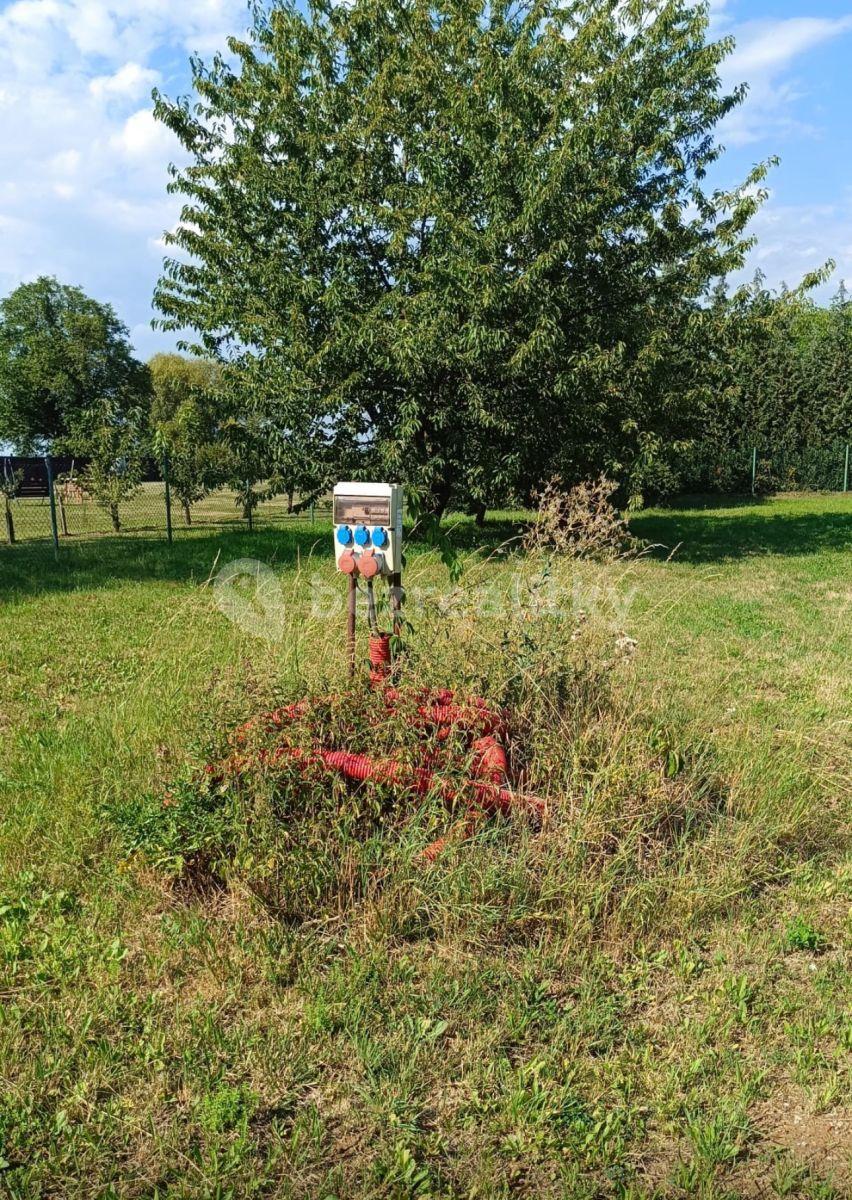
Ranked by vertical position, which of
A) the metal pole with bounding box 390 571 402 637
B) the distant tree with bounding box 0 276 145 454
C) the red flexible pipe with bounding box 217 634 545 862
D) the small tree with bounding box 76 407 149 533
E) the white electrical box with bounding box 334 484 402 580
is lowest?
the red flexible pipe with bounding box 217 634 545 862

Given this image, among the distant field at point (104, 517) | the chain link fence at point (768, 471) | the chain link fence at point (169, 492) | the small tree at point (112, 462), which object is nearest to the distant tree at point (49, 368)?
the chain link fence at point (169, 492)

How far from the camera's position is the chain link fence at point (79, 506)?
51.5ft

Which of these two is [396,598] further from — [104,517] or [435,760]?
[104,517]

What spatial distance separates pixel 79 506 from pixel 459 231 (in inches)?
455

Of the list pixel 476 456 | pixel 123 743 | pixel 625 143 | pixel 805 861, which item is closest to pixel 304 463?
pixel 476 456

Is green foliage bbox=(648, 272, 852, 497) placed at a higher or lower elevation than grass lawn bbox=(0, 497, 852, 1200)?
higher

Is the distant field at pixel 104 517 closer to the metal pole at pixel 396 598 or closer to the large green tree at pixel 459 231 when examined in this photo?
the large green tree at pixel 459 231

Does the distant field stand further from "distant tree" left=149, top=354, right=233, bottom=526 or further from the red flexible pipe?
the red flexible pipe

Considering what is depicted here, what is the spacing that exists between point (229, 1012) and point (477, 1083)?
74 centimetres

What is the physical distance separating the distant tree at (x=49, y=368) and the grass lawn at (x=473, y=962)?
135 feet

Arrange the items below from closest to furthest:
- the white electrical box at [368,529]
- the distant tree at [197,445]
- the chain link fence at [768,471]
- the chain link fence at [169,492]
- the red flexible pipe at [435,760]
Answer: the red flexible pipe at [435,760], the white electrical box at [368,529], the distant tree at [197,445], the chain link fence at [169,492], the chain link fence at [768,471]

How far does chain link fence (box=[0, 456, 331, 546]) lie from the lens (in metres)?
15.7

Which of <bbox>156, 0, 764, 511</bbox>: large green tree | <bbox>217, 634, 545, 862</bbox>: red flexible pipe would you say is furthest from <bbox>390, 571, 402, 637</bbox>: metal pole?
<bbox>156, 0, 764, 511</bbox>: large green tree

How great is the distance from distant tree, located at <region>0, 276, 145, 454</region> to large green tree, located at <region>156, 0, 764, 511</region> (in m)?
31.3
